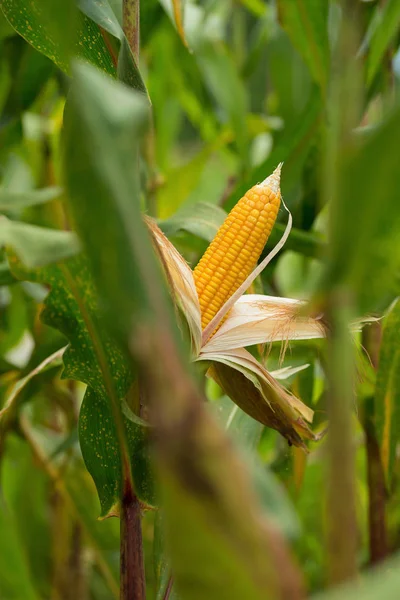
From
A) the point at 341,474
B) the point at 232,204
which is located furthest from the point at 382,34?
the point at 341,474

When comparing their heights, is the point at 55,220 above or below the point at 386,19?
below

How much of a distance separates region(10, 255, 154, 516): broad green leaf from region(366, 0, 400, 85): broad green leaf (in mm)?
383

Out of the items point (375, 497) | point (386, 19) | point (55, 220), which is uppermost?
point (386, 19)

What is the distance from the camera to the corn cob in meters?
0.42

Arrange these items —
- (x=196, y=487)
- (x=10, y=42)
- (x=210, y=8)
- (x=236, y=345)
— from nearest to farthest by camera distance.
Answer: (x=196, y=487) → (x=236, y=345) → (x=10, y=42) → (x=210, y=8)

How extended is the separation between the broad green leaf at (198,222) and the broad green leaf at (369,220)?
31 centimetres

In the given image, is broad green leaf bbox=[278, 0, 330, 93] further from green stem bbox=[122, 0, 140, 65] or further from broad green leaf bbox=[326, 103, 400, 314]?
broad green leaf bbox=[326, 103, 400, 314]

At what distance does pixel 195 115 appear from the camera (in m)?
1.21

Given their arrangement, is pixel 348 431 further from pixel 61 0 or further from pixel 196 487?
pixel 61 0

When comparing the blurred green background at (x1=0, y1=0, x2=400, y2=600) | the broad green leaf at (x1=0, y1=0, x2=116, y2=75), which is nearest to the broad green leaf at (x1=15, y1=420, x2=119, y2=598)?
the blurred green background at (x1=0, y1=0, x2=400, y2=600)

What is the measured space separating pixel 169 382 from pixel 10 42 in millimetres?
644

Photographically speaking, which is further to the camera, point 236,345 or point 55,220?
point 55,220

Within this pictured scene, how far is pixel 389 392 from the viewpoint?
0.55 m

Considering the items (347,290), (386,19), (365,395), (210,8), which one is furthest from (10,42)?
(347,290)
